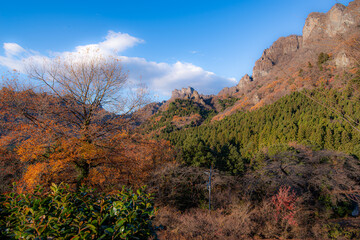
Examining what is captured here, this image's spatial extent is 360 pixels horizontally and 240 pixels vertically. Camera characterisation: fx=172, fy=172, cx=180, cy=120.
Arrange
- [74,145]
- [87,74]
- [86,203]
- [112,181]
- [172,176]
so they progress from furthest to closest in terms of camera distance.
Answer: [172,176]
[112,181]
[87,74]
[74,145]
[86,203]

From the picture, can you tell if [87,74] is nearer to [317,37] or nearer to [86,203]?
[86,203]

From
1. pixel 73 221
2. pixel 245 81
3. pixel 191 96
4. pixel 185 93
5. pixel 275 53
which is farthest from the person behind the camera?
pixel 185 93

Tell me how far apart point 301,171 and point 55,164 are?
18352mm

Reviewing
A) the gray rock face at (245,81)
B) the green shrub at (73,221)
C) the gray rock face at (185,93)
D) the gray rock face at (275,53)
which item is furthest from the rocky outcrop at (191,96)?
the green shrub at (73,221)

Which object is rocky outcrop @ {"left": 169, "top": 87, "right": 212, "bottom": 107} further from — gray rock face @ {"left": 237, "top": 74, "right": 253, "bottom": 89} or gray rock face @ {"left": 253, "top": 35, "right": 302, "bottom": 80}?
gray rock face @ {"left": 253, "top": 35, "right": 302, "bottom": 80}

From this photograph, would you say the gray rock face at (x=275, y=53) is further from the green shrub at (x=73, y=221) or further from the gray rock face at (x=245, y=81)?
the green shrub at (x=73, y=221)

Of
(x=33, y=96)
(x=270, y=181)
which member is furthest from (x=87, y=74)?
(x=270, y=181)

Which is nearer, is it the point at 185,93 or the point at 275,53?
the point at 275,53

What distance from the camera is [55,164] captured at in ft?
21.8

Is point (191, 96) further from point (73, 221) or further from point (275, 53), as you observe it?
point (73, 221)

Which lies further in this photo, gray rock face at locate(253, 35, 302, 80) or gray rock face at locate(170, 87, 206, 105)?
gray rock face at locate(253, 35, 302, 80)

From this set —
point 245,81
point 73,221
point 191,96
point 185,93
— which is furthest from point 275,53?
point 73,221

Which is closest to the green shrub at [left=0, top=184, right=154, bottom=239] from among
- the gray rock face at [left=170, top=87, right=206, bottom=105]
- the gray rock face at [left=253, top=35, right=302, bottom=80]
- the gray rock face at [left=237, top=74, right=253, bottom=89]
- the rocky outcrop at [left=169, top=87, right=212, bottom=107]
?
the rocky outcrop at [left=169, top=87, right=212, bottom=107]

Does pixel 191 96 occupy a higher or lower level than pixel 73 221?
higher
